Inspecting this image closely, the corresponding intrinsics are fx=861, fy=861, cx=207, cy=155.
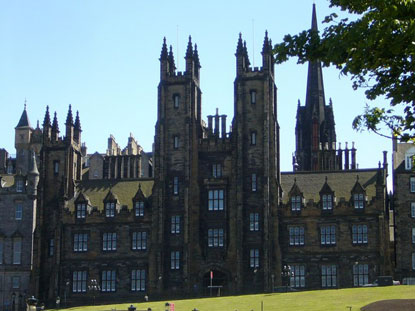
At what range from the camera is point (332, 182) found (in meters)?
93.8

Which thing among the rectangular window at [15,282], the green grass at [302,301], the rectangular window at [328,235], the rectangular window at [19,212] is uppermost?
the rectangular window at [19,212]

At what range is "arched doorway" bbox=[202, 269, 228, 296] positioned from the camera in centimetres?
9094

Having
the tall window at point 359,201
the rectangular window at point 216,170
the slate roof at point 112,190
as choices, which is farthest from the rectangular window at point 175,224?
the tall window at point 359,201

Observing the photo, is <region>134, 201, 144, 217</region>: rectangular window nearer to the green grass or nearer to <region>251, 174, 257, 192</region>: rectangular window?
<region>251, 174, 257, 192</region>: rectangular window

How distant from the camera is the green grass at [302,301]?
2623 inches

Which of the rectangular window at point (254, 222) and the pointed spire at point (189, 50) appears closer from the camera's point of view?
the rectangular window at point (254, 222)

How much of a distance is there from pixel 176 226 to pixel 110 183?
11513mm

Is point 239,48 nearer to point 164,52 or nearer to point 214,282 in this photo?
point 164,52

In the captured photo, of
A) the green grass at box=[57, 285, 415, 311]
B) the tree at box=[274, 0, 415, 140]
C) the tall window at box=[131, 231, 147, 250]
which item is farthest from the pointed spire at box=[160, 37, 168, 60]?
the tree at box=[274, 0, 415, 140]

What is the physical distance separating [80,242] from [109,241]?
334 cm

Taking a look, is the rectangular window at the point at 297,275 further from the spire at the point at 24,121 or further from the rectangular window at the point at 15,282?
the spire at the point at 24,121

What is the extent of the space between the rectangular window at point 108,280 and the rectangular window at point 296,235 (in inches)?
780

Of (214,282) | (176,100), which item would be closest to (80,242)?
(214,282)

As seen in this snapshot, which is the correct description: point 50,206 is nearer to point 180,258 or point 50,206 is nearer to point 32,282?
point 32,282
